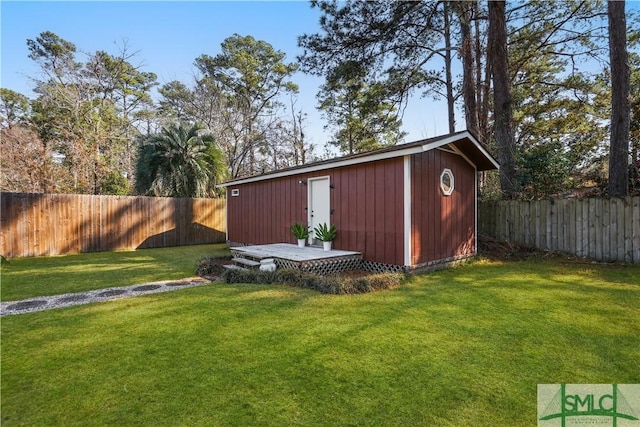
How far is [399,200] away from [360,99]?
7040mm

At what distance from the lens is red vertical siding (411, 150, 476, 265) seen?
5723 millimetres

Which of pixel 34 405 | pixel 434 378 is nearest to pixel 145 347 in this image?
pixel 34 405

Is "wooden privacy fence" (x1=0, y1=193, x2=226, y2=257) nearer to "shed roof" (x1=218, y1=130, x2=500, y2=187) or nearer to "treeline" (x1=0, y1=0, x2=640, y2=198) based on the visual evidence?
"treeline" (x1=0, y1=0, x2=640, y2=198)

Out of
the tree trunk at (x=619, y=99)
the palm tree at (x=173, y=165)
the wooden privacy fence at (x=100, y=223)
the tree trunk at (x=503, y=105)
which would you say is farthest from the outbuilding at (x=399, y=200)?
the palm tree at (x=173, y=165)

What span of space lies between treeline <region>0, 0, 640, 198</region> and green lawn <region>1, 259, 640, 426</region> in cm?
603

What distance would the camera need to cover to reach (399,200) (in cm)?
562

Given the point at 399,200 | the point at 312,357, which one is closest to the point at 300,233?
the point at 399,200

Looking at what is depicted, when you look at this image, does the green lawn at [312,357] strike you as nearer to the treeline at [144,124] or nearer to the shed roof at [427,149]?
the shed roof at [427,149]

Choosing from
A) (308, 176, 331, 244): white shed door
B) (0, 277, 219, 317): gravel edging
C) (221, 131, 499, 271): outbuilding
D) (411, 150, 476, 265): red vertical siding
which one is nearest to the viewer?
(0, 277, 219, 317): gravel edging

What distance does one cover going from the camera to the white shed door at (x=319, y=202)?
7066 mm

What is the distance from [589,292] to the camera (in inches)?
170

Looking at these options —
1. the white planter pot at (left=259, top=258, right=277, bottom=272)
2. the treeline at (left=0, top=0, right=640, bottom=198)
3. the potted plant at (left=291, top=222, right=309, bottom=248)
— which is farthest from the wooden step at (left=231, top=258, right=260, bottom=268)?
the treeline at (left=0, top=0, right=640, bottom=198)

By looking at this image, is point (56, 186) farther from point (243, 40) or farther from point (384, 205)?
A: point (384, 205)

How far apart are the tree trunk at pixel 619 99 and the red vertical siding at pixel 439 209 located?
278cm
